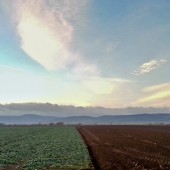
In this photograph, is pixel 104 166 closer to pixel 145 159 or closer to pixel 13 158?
pixel 145 159

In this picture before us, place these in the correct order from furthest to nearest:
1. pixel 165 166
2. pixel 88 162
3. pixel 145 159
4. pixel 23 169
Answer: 1. pixel 145 159
2. pixel 88 162
3. pixel 165 166
4. pixel 23 169

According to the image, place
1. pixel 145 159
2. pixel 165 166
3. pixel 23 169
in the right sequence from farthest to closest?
pixel 145 159
pixel 165 166
pixel 23 169

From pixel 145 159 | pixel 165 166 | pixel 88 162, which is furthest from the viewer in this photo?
pixel 145 159

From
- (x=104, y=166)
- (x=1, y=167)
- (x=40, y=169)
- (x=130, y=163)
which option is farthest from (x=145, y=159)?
(x=1, y=167)

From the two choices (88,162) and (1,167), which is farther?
(88,162)

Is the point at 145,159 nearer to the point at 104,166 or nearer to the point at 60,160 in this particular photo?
the point at 104,166

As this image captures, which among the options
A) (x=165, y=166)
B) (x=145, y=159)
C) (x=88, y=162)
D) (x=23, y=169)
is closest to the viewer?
(x=23, y=169)

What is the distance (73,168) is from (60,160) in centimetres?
→ 398

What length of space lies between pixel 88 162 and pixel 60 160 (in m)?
2.26

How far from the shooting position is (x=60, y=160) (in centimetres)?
2662

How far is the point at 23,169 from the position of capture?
22.1 meters

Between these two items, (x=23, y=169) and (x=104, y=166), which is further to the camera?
(x=104, y=166)

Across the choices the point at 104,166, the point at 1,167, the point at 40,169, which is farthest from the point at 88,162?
the point at 1,167

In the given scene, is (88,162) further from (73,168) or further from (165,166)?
(165,166)
